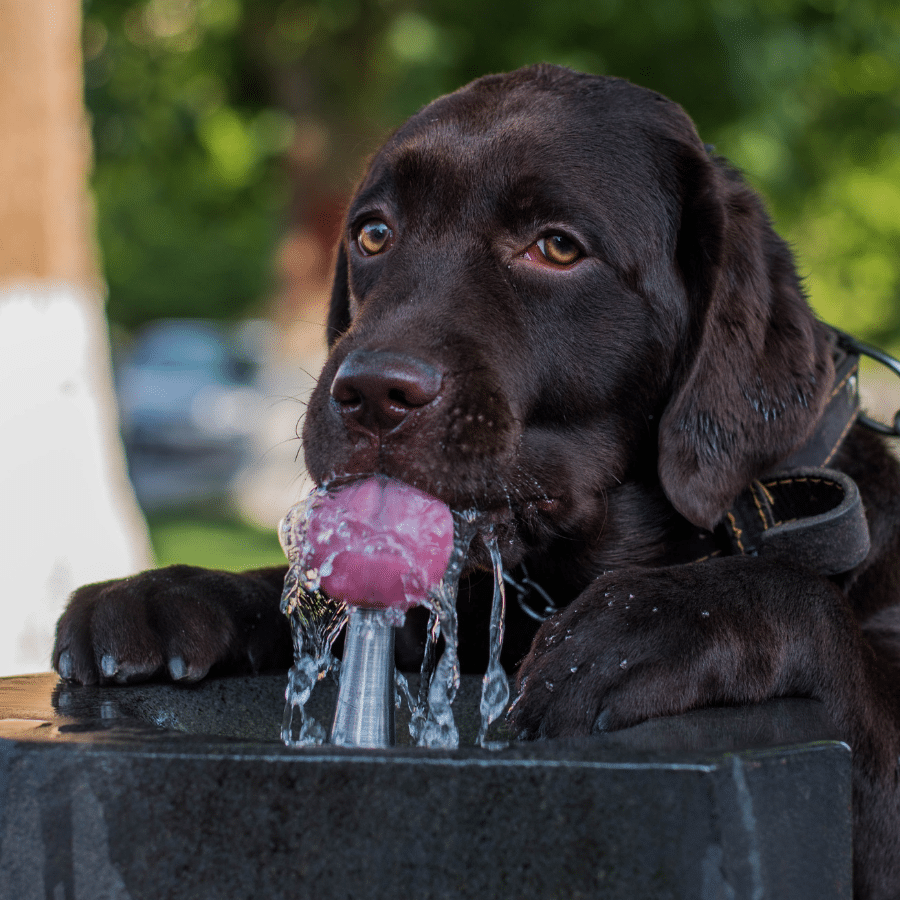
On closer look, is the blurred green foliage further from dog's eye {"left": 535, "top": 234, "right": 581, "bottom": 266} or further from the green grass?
the green grass

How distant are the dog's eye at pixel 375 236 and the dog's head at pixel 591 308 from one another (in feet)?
0.19

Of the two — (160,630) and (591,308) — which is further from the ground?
(591,308)

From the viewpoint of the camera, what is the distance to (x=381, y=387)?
2.42m

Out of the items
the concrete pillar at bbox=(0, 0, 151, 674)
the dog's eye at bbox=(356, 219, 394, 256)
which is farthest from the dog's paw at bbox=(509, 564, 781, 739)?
the concrete pillar at bbox=(0, 0, 151, 674)

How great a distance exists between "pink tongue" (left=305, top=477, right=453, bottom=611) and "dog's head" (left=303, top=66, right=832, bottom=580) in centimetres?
32

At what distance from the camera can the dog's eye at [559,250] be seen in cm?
294

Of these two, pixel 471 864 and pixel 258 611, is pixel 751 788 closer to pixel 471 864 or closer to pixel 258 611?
pixel 471 864

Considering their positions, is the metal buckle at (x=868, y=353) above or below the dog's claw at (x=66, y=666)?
above

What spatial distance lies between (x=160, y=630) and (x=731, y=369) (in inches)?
61.1

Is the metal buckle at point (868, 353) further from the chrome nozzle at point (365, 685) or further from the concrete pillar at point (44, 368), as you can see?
the concrete pillar at point (44, 368)

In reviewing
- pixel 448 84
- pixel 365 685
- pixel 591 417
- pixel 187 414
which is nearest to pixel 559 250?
pixel 591 417

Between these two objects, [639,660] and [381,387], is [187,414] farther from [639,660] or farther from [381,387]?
[639,660]

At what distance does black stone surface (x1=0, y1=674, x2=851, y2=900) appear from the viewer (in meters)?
1.63

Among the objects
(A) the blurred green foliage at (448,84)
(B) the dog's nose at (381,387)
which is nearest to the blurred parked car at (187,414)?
(A) the blurred green foliage at (448,84)
